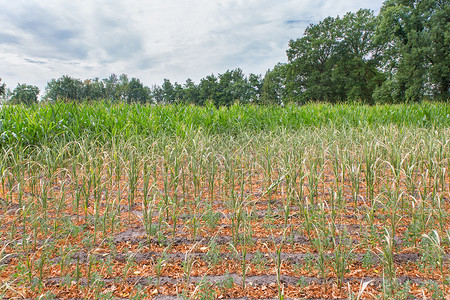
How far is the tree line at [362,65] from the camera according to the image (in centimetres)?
2030

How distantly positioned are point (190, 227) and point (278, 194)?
5.20 feet

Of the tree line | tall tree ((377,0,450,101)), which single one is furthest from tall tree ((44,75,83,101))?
tall tree ((377,0,450,101))

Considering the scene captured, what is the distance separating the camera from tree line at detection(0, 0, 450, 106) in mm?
20297

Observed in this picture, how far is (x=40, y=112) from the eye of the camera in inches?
250

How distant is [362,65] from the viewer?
3102cm

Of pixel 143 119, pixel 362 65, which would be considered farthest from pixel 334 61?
pixel 143 119

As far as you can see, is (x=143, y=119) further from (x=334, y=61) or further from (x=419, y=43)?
(x=334, y=61)

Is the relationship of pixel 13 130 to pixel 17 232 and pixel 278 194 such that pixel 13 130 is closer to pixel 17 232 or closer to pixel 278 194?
pixel 17 232

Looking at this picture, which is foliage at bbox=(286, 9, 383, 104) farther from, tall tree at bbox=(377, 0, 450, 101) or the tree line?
tall tree at bbox=(377, 0, 450, 101)

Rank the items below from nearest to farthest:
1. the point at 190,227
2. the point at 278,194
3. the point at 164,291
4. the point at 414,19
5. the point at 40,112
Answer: the point at 164,291, the point at 190,227, the point at 278,194, the point at 40,112, the point at 414,19

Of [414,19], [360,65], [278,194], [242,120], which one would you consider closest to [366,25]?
[360,65]

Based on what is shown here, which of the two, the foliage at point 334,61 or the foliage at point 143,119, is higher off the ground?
the foliage at point 334,61

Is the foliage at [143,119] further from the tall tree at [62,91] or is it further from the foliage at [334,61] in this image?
the foliage at [334,61]

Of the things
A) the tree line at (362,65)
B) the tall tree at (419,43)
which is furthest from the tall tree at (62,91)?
the tall tree at (419,43)
